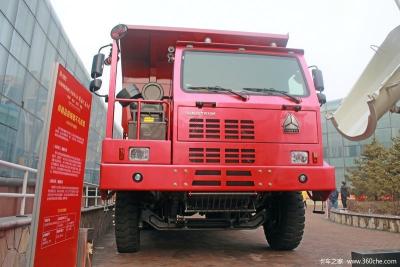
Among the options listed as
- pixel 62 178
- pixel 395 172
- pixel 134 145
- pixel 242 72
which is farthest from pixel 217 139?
pixel 395 172

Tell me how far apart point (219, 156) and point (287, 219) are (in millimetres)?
1628

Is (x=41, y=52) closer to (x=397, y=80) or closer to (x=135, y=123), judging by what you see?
(x=135, y=123)

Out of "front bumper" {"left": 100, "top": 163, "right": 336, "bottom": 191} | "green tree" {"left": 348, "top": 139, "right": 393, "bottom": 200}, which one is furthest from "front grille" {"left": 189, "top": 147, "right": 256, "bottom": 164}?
"green tree" {"left": 348, "top": 139, "right": 393, "bottom": 200}

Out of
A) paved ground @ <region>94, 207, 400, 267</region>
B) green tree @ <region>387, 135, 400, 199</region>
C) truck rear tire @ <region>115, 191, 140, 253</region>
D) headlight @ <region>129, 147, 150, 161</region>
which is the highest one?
green tree @ <region>387, 135, 400, 199</region>

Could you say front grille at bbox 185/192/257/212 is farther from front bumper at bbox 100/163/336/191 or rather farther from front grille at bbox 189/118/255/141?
front grille at bbox 189/118/255/141

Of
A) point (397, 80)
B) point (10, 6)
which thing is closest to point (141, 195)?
point (397, 80)

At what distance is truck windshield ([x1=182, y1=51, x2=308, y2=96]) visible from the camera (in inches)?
231

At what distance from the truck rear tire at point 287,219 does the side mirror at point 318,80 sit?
1.65m

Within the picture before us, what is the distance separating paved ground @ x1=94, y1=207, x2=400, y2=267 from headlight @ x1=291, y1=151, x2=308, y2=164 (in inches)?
52.0

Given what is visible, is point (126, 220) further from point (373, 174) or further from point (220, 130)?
point (373, 174)

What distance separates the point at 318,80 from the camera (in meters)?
6.27

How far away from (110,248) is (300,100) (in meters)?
3.84

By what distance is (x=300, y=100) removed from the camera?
5.79 meters

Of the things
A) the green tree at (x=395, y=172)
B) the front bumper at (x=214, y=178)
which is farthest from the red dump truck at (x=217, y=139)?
the green tree at (x=395, y=172)
